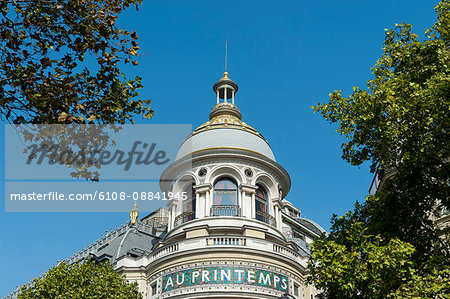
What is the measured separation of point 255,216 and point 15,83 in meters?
23.3

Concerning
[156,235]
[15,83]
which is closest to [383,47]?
[15,83]

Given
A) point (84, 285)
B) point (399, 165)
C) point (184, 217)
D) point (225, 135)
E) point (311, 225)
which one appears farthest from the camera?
point (311, 225)

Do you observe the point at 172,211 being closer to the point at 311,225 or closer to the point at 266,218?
the point at 266,218

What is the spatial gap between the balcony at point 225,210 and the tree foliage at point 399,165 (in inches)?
567

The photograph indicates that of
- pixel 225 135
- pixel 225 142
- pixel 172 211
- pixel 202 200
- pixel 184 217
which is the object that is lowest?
pixel 184 217

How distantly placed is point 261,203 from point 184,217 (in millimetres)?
5154

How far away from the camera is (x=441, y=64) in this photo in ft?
60.0

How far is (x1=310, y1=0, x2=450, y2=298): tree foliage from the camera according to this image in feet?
54.7

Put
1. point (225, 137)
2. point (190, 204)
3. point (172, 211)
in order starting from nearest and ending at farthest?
point (190, 204) < point (172, 211) < point (225, 137)

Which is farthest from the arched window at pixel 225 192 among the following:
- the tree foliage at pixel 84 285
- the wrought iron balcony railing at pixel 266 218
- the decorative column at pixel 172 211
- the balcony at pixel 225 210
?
the tree foliage at pixel 84 285

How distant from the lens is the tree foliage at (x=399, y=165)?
656 inches

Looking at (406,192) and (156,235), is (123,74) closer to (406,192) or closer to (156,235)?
(406,192)

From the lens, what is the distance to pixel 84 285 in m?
28.8

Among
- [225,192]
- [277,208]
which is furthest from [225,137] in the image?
[277,208]
